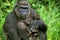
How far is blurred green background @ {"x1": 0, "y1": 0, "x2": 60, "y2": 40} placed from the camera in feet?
22.0

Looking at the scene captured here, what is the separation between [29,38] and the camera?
5.65m

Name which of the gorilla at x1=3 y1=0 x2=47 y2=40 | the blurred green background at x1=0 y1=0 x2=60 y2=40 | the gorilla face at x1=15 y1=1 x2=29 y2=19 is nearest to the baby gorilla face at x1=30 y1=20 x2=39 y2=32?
the gorilla at x1=3 y1=0 x2=47 y2=40

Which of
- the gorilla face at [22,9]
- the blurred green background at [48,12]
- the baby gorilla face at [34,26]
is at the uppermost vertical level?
the gorilla face at [22,9]

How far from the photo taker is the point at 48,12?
732 cm

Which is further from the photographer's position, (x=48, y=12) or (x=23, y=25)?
(x=48, y=12)

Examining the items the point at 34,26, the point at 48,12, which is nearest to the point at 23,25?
the point at 34,26

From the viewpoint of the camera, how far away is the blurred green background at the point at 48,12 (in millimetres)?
6713

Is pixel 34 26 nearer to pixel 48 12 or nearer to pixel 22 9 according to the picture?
pixel 22 9

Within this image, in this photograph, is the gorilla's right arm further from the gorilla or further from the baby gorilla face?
the baby gorilla face

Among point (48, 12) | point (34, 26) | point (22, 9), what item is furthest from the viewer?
point (48, 12)

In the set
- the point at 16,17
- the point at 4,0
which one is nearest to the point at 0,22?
the point at 4,0

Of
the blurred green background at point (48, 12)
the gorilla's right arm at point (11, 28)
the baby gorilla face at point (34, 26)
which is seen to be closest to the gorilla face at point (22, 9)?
the gorilla's right arm at point (11, 28)

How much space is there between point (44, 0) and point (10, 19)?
2601mm

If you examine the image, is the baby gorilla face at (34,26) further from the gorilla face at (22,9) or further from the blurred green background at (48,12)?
the blurred green background at (48,12)
